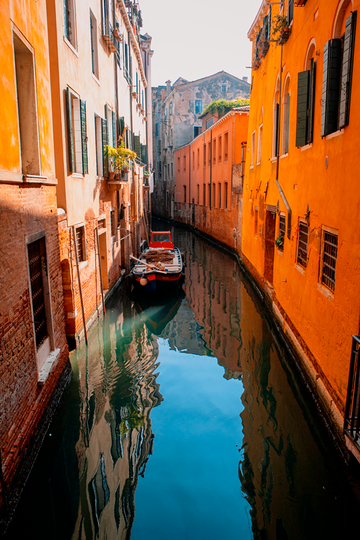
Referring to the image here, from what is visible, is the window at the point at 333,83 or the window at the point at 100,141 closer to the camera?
the window at the point at 333,83

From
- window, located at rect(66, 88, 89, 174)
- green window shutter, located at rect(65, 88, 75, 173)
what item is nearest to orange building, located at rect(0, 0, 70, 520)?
green window shutter, located at rect(65, 88, 75, 173)

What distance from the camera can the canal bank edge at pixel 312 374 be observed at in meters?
4.63

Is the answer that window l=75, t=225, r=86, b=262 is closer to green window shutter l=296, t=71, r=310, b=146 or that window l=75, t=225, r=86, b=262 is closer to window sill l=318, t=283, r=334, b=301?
green window shutter l=296, t=71, r=310, b=146

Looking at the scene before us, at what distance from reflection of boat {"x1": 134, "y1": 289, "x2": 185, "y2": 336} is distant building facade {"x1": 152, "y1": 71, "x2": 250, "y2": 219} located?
82.9 ft

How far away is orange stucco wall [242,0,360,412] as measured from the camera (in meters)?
4.70

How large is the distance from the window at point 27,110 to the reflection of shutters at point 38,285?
102 cm

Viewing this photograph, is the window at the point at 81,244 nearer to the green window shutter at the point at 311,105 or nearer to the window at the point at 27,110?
the window at the point at 27,110

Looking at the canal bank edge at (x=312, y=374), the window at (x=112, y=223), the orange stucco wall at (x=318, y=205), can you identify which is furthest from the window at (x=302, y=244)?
the window at (x=112, y=223)

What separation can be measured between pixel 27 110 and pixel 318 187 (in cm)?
420

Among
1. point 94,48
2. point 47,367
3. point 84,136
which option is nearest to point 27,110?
point 84,136

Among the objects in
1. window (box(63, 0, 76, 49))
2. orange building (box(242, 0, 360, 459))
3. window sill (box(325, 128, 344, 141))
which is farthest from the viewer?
window (box(63, 0, 76, 49))

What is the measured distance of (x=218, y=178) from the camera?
2252 centimetres

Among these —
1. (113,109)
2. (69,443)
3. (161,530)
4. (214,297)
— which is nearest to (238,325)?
(214,297)

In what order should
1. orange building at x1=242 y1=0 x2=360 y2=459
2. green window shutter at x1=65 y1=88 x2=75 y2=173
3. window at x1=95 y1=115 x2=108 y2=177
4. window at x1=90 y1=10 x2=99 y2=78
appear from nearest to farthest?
orange building at x1=242 y1=0 x2=360 y2=459 → green window shutter at x1=65 y1=88 x2=75 y2=173 → window at x1=90 y1=10 x2=99 y2=78 → window at x1=95 y1=115 x2=108 y2=177
